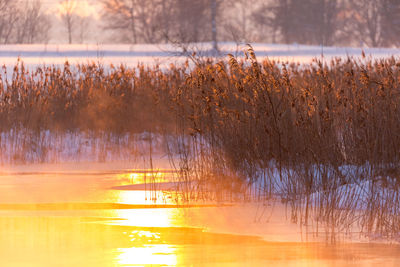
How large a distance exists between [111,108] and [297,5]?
3814 centimetres

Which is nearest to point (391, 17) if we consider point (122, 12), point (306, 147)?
point (122, 12)

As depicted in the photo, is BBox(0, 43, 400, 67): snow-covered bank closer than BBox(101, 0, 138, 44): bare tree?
Yes

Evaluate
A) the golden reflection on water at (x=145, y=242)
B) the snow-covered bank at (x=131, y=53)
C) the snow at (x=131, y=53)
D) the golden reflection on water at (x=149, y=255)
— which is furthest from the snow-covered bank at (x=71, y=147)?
the snow-covered bank at (x=131, y=53)

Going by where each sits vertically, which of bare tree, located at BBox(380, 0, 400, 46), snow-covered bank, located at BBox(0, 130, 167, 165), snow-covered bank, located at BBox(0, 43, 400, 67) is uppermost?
bare tree, located at BBox(380, 0, 400, 46)

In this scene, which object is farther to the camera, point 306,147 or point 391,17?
point 391,17

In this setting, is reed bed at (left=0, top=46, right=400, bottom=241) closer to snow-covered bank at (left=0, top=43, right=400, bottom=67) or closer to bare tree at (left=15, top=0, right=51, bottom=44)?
snow-covered bank at (left=0, top=43, right=400, bottom=67)

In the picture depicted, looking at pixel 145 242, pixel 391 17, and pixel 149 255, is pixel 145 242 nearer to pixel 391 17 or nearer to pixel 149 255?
pixel 149 255

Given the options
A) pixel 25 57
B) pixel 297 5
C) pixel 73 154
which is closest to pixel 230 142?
pixel 73 154

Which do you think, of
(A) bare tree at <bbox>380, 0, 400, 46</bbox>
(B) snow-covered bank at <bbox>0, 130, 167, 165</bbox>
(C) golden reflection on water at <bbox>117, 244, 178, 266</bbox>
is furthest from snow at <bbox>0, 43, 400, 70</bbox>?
(C) golden reflection on water at <bbox>117, 244, 178, 266</bbox>

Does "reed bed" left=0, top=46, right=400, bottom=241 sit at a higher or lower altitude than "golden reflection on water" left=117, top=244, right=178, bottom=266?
higher

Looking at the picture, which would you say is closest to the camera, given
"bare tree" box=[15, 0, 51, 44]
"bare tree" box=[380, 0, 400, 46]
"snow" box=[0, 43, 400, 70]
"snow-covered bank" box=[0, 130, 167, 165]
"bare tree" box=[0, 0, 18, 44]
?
"snow-covered bank" box=[0, 130, 167, 165]

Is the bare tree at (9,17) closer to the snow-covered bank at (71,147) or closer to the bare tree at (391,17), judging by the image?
the bare tree at (391,17)

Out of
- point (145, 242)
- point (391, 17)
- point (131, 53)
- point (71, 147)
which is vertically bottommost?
point (145, 242)

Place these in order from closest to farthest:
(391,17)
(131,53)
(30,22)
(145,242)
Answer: (145,242) → (131,53) → (391,17) → (30,22)
